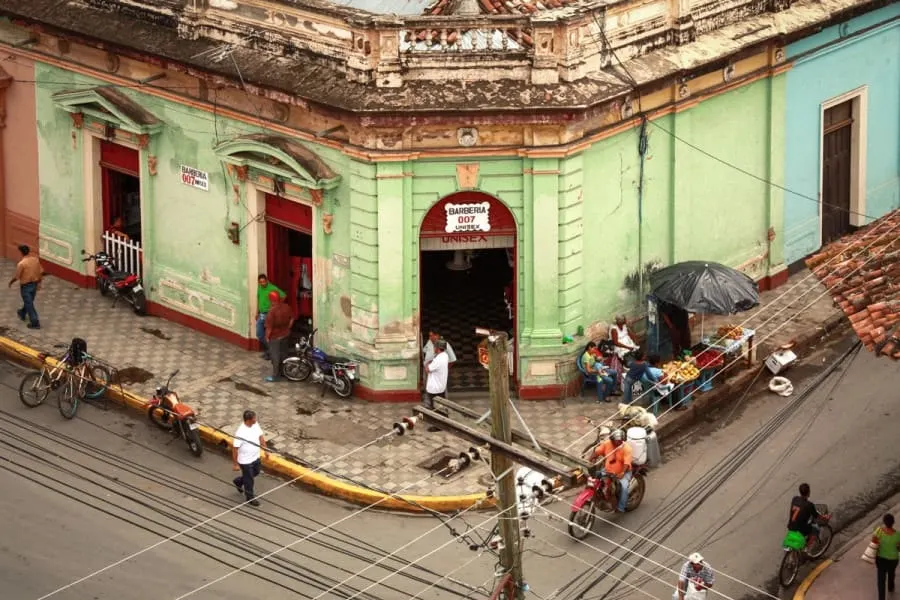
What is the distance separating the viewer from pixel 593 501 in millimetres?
28438

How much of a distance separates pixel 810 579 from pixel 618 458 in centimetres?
316

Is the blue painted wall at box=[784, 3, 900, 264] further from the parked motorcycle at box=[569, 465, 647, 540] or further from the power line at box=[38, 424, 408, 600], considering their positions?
Result: the power line at box=[38, 424, 408, 600]

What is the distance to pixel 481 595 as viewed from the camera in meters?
26.9

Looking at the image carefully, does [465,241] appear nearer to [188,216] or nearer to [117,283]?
[188,216]

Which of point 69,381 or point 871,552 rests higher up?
point 69,381

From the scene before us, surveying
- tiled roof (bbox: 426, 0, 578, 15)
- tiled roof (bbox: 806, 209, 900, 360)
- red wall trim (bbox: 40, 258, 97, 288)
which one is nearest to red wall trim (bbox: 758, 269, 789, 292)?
tiled roof (bbox: 806, 209, 900, 360)

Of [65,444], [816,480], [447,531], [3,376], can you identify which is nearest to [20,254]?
[3,376]

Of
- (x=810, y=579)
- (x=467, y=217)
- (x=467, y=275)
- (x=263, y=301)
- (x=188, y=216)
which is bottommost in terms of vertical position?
(x=810, y=579)

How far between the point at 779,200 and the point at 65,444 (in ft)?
44.6

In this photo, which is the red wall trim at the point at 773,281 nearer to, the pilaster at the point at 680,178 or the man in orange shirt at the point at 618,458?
the pilaster at the point at 680,178

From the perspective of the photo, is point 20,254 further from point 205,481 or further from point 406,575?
point 406,575

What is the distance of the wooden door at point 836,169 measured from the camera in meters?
38.1

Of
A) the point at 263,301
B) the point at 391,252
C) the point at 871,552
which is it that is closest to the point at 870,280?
the point at 871,552

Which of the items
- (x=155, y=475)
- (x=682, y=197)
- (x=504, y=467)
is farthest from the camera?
(x=682, y=197)
